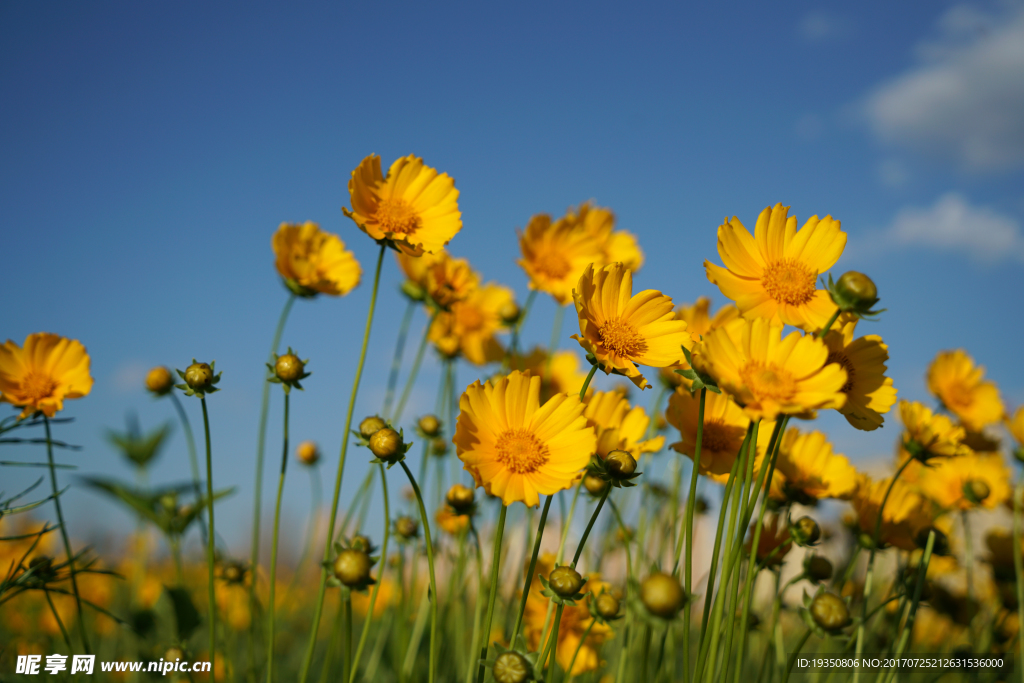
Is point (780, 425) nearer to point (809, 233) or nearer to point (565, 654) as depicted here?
point (809, 233)

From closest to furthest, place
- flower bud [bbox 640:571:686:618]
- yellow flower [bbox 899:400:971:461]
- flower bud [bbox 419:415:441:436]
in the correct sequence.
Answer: flower bud [bbox 640:571:686:618] → yellow flower [bbox 899:400:971:461] → flower bud [bbox 419:415:441:436]

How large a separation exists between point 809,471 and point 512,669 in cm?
89

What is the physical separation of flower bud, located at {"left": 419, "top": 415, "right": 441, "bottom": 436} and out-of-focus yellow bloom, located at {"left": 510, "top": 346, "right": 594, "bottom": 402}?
377mm

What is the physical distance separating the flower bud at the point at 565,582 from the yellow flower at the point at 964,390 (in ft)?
6.35

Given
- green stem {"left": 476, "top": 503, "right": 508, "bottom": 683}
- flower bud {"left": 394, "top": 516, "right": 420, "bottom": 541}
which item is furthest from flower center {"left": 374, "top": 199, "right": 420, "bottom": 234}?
flower bud {"left": 394, "top": 516, "right": 420, "bottom": 541}

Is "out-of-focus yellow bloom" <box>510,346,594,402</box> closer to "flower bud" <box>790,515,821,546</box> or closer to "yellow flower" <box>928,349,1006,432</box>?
"flower bud" <box>790,515,821,546</box>

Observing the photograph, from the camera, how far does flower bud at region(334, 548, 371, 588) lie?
0.89 metres

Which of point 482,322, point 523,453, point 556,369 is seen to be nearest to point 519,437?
point 523,453

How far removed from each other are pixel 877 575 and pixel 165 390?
3200mm

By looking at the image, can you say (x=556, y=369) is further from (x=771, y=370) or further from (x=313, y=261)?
(x=771, y=370)

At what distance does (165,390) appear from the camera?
61.0 inches

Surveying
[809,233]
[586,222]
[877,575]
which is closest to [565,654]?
[809,233]

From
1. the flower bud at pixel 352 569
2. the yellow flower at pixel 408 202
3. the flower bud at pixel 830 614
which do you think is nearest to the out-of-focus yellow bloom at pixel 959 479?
the flower bud at pixel 830 614

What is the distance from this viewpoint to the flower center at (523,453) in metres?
1.00
